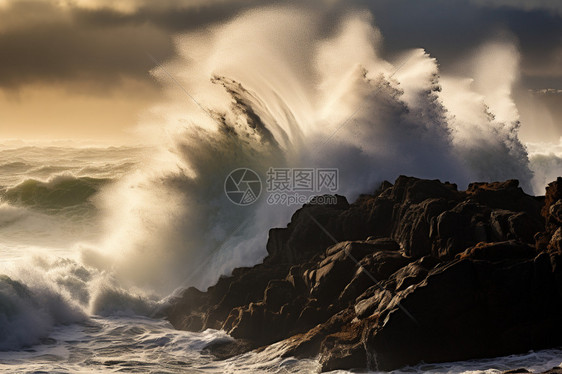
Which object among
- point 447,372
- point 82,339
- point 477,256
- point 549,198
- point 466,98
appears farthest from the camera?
point 466,98

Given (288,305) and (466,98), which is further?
(466,98)

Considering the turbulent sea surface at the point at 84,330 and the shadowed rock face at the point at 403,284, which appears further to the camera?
the turbulent sea surface at the point at 84,330

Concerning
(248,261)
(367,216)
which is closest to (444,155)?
(367,216)

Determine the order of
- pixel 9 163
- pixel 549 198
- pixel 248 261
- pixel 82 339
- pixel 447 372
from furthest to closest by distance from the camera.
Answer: pixel 9 163 < pixel 248 261 < pixel 82 339 < pixel 549 198 < pixel 447 372

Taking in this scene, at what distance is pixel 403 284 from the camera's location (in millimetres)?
13547

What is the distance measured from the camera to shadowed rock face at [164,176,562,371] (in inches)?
501

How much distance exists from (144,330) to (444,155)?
13.0 meters

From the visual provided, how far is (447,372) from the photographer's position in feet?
39.8

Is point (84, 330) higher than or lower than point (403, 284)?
lower

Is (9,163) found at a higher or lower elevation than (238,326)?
higher

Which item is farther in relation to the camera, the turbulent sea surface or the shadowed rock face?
the turbulent sea surface

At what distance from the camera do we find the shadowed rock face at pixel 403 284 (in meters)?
12.7

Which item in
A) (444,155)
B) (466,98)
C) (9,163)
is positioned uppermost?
(9,163)

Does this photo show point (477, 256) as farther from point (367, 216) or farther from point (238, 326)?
point (238, 326)
